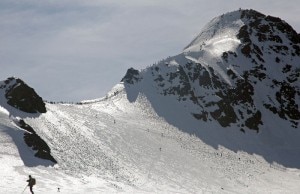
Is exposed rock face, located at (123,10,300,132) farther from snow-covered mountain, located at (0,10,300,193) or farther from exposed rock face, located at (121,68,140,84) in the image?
snow-covered mountain, located at (0,10,300,193)

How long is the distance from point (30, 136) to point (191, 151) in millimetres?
31095

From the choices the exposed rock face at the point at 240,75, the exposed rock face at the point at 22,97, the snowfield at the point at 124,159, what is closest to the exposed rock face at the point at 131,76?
the exposed rock face at the point at 240,75

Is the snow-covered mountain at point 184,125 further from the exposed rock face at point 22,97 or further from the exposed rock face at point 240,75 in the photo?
the exposed rock face at point 240,75

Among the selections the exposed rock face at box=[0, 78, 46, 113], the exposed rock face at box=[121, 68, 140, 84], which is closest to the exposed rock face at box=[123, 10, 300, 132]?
the exposed rock face at box=[121, 68, 140, 84]

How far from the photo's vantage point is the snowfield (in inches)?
1743

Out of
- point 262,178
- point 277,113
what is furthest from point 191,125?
point 277,113

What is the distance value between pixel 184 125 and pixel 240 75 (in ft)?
95.9

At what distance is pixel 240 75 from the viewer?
10956cm

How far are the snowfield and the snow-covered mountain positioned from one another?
0.64ft

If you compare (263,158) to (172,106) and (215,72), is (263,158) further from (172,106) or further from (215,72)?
(215,72)

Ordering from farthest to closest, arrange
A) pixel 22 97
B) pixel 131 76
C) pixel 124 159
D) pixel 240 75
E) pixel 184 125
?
pixel 240 75 → pixel 131 76 → pixel 184 125 → pixel 22 97 → pixel 124 159

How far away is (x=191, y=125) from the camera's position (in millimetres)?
87938

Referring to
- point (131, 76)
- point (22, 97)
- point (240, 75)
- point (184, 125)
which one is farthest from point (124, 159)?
point (240, 75)

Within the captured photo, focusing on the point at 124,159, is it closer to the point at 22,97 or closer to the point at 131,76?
the point at 22,97
